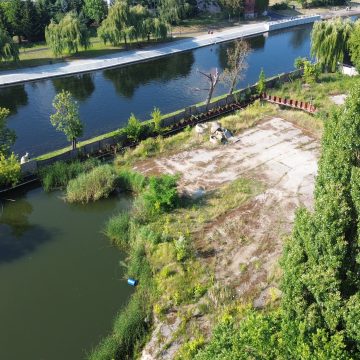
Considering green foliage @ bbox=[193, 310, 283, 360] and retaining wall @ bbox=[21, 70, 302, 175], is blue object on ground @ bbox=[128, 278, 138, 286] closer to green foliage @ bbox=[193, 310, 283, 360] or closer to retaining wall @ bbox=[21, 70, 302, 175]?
green foliage @ bbox=[193, 310, 283, 360]

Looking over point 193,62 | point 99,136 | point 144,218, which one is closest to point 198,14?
point 193,62

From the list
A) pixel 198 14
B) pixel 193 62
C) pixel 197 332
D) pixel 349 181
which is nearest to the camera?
pixel 349 181

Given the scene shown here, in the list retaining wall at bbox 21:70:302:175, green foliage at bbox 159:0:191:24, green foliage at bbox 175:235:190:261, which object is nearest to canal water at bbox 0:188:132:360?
retaining wall at bbox 21:70:302:175

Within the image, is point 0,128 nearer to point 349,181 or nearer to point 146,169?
point 146,169

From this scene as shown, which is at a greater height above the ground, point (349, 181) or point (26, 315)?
point (349, 181)

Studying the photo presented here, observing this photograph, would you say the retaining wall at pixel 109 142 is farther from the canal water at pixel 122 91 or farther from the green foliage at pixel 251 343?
the green foliage at pixel 251 343

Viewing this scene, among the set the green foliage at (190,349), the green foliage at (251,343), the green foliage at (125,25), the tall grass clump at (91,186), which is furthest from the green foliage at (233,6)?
the green foliage at (251,343)
